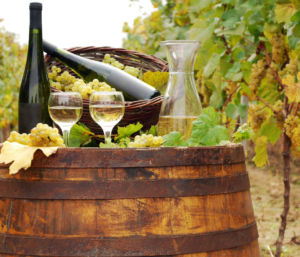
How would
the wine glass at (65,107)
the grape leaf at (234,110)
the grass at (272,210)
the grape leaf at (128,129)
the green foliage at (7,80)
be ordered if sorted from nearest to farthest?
the wine glass at (65,107) < the grape leaf at (128,129) < the grape leaf at (234,110) < the grass at (272,210) < the green foliage at (7,80)

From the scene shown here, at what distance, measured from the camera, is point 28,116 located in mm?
1850

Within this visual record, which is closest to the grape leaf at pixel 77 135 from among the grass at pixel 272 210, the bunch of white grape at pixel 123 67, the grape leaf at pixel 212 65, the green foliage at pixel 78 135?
the green foliage at pixel 78 135

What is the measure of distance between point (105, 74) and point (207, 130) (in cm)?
79

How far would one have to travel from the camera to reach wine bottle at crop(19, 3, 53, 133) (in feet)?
6.14

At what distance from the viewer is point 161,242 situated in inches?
48.6

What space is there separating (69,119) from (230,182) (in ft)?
2.20

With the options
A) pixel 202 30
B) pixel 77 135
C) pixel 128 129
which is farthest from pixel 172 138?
pixel 202 30

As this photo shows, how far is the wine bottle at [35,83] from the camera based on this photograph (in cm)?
187

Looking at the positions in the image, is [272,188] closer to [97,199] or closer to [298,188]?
[298,188]

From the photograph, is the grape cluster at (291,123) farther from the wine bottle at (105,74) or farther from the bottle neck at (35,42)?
the bottle neck at (35,42)

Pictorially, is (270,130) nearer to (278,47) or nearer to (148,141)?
(278,47)

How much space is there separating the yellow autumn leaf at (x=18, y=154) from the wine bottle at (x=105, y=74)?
77 cm

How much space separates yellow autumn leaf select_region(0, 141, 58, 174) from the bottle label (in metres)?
0.50

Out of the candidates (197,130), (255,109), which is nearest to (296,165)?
(255,109)
